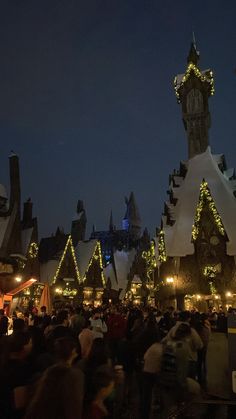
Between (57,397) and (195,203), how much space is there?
123 feet

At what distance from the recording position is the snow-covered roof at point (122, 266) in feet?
221

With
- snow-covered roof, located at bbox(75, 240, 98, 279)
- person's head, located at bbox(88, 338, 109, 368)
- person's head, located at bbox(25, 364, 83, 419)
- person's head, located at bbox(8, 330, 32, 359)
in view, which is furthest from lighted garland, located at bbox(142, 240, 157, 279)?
person's head, located at bbox(25, 364, 83, 419)

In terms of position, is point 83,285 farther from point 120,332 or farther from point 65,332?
point 65,332

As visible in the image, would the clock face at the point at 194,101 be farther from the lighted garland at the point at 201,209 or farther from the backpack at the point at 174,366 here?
the backpack at the point at 174,366

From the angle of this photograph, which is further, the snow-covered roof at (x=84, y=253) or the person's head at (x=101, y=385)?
the snow-covered roof at (x=84, y=253)

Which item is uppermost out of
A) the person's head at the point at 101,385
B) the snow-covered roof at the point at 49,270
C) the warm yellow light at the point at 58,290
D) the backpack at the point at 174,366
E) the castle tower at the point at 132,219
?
the castle tower at the point at 132,219

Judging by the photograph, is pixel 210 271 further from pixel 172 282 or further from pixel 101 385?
pixel 101 385

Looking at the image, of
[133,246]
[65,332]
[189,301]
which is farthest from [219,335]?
[133,246]

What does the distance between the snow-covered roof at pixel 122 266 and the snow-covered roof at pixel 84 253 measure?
16057mm

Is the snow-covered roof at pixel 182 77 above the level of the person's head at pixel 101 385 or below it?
above

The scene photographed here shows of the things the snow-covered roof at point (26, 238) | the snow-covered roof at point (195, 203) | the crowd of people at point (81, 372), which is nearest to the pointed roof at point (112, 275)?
the snow-covered roof at point (195, 203)

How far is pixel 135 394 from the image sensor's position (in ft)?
34.8

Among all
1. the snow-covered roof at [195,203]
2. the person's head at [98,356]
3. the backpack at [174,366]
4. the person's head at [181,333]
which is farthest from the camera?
the snow-covered roof at [195,203]

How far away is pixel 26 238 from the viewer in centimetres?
3959
